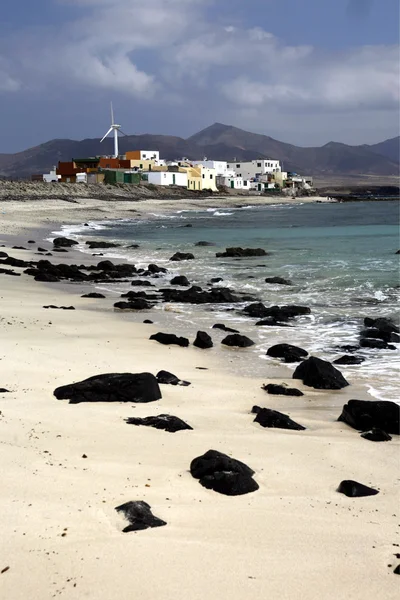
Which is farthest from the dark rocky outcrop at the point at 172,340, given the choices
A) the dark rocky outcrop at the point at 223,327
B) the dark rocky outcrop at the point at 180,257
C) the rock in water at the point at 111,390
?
the dark rocky outcrop at the point at 180,257

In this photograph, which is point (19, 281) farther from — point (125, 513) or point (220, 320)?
point (125, 513)

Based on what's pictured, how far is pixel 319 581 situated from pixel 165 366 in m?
5.92

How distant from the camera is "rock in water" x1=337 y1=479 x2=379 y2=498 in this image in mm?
5039

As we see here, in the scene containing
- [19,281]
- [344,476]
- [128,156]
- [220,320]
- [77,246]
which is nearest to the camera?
[344,476]

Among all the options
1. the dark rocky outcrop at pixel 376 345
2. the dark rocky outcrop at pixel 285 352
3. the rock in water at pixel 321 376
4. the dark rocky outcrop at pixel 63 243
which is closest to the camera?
the rock in water at pixel 321 376

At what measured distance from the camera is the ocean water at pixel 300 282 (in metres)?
11.3

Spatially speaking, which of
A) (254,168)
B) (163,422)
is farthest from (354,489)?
(254,168)

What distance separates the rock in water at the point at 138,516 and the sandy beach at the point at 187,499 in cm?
6

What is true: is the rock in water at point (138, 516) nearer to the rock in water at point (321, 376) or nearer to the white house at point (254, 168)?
the rock in water at point (321, 376)

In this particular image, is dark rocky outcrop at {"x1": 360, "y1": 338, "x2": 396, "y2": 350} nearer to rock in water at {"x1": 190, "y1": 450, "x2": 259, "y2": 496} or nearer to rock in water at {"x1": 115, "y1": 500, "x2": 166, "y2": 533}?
rock in water at {"x1": 190, "y1": 450, "x2": 259, "y2": 496}

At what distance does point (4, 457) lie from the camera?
511 centimetres

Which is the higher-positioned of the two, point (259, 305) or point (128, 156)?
point (128, 156)

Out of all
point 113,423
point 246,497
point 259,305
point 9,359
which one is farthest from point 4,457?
point 259,305

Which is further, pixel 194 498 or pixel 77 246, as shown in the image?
pixel 77 246
